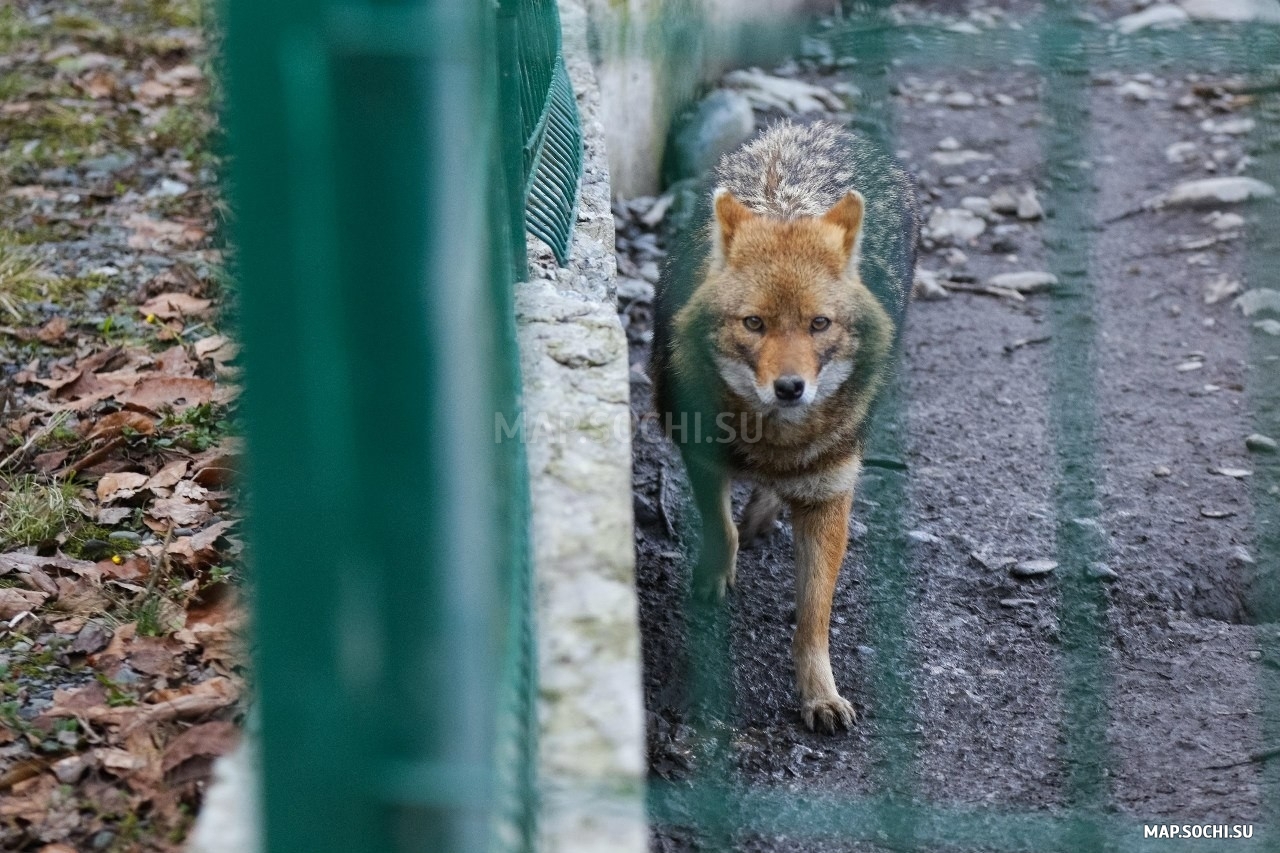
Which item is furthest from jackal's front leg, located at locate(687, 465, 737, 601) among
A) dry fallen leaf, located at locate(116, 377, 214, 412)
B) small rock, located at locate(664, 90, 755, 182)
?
small rock, located at locate(664, 90, 755, 182)

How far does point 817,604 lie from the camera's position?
344 cm

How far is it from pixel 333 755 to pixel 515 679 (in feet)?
1.64

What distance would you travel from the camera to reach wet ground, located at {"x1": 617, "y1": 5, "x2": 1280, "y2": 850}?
311cm

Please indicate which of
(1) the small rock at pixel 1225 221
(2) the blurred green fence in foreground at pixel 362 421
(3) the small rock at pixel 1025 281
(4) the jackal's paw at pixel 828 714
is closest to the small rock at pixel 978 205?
(3) the small rock at pixel 1025 281

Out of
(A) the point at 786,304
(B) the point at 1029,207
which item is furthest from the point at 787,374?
(B) the point at 1029,207

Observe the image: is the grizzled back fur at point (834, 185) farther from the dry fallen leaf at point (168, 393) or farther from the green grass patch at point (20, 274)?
the green grass patch at point (20, 274)

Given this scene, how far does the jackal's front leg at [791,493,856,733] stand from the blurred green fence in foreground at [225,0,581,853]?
219 centimetres

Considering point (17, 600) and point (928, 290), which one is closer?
point (17, 600)

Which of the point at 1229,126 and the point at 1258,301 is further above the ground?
the point at 1229,126

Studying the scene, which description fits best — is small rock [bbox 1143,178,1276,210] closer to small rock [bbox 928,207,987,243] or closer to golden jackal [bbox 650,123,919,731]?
small rock [bbox 928,207,987,243]

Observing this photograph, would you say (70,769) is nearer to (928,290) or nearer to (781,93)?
(928,290)

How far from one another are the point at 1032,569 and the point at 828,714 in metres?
1.00

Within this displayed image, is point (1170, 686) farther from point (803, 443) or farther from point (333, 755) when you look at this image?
point (333, 755)

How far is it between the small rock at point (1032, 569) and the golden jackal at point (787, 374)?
716mm
